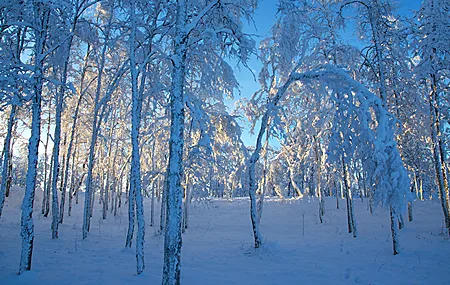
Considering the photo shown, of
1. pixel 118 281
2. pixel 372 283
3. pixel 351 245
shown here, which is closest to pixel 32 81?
pixel 118 281

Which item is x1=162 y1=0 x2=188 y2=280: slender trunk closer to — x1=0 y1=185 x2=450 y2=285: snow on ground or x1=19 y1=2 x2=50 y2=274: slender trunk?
x1=0 y1=185 x2=450 y2=285: snow on ground

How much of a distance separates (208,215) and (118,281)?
17454 millimetres

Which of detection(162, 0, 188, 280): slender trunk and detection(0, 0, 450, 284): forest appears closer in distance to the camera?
detection(162, 0, 188, 280): slender trunk

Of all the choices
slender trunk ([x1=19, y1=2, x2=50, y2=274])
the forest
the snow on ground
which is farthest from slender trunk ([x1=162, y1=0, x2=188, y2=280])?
slender trunk ([x1=19, y1=2, x2=50, y2=274])

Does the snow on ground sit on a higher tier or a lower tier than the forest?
lower

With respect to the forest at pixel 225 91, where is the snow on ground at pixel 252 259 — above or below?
below

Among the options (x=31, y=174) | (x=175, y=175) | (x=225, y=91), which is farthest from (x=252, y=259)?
(x=31, y=174)

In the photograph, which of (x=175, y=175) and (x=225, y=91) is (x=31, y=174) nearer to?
(x=175, y=175)

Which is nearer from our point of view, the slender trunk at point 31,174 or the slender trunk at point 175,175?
the slender trunk at point 175,175

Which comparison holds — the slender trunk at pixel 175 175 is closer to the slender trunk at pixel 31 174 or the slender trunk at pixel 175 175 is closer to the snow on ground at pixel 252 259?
the snow on ground at pixel 252 259

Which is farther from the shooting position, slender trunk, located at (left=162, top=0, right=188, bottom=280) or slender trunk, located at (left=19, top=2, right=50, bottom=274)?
slender trunk, located at (left=19, top=2, right=50, bottom=274)

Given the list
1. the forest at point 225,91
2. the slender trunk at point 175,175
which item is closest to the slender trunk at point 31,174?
the forest at point 225,91

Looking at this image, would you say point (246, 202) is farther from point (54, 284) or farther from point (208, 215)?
point (54, 284)

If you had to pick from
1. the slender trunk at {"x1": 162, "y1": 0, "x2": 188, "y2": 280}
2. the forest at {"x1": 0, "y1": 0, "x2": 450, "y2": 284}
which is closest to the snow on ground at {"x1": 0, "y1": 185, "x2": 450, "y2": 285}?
the forest at {"x1": 0, "y1": 0, "x2": 450, "y2": 284}
